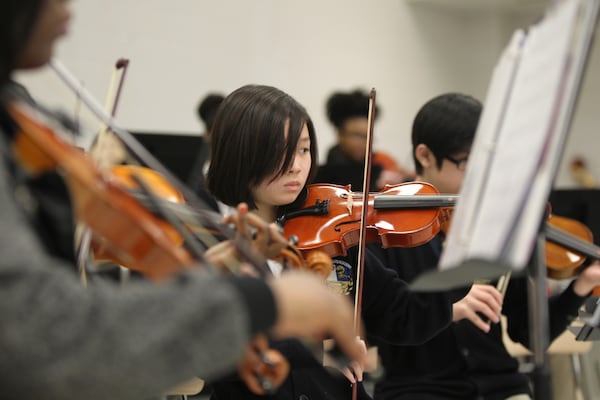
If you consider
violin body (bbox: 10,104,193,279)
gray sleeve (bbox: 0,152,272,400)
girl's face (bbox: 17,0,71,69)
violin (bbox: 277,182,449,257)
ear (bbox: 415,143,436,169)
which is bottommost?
violin (bbox: 277,182,449,257)

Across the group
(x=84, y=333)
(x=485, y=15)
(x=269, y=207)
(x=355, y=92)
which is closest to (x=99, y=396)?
(x=84, y=333)

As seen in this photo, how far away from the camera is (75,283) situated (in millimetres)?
688

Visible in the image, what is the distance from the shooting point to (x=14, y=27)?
2.29ft

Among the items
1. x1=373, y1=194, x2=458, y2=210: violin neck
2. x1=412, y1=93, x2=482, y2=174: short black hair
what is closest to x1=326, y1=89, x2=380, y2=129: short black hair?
x1=412, y1=93, x2=482, y2=174: short black hair

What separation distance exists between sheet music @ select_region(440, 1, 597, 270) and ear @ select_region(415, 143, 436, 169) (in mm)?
1016

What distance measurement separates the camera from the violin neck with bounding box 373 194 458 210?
1591mm

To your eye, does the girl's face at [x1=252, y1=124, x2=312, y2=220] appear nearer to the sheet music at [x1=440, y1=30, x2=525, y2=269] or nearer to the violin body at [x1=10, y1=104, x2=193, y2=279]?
the sheet music at [x1=440, y1=30, x2=525, y2=269]

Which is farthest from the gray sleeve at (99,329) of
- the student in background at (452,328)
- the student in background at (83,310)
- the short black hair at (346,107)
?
the short black hair at (346,107)

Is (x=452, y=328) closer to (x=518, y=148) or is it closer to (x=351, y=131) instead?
(x=518, y=148)

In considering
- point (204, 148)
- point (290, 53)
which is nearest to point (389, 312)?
point (204, 148)

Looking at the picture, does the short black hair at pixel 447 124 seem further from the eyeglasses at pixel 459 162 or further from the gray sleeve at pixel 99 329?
the gray sleeve at pixel 99 329

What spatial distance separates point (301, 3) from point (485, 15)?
2205 mm

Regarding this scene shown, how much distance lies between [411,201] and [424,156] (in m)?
0.42

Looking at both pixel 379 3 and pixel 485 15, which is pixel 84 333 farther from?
pixel 485 15
